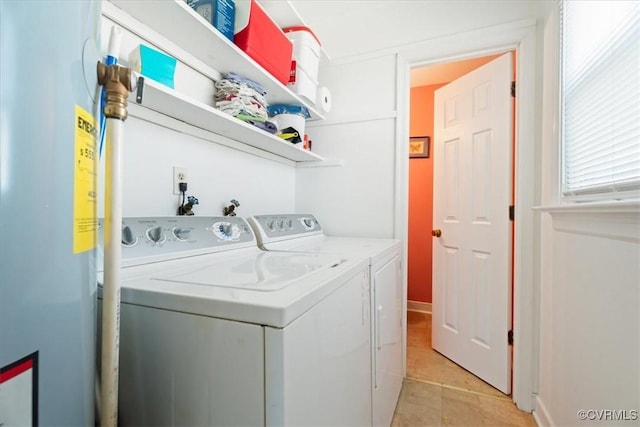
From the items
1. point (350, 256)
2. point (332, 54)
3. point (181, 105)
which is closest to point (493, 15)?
point (332, 54)

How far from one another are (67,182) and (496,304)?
7.40ft

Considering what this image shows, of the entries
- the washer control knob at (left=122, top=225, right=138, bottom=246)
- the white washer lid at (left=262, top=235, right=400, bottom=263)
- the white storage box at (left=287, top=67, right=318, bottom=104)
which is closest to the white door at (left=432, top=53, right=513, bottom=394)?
the white washer lid at (left=262, top=235, right=400, bottom=263)

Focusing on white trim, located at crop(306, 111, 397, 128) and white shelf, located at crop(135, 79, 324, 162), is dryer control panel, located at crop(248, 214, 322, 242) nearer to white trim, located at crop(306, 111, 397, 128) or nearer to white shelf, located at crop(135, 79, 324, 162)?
white shelf, located at crop(135, 79, 324, 162)

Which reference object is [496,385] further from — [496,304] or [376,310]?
[376,310]

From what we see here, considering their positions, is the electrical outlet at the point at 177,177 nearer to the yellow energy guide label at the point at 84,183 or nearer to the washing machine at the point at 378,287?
the washing machine at the point at 378,287

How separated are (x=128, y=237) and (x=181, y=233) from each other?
18 cm

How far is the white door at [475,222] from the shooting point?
1837 mm

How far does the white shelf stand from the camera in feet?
3.16

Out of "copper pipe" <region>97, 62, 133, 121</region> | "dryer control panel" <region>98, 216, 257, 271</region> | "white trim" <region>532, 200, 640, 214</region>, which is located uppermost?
"copper pipe" <region>97, 62, 133, 121</region>

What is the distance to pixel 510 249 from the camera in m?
1.82

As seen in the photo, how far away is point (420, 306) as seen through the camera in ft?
10.5

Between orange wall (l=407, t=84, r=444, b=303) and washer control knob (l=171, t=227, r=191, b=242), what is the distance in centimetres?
267

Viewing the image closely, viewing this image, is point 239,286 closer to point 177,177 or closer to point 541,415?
point 177,177

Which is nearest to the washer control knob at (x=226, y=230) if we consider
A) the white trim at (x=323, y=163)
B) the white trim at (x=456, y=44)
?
the white trim at (x=323, y=163)
